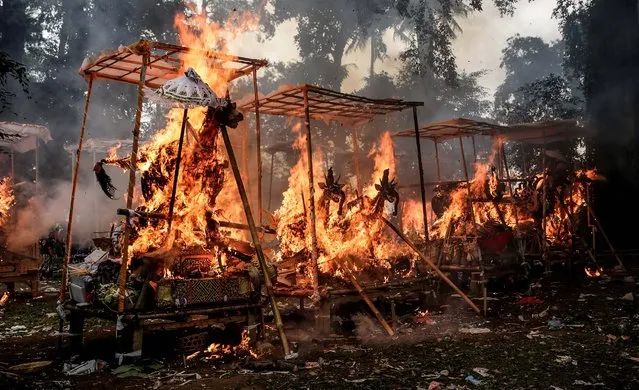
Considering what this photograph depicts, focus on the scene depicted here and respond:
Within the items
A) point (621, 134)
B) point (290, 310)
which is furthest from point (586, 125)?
point (290, 310)

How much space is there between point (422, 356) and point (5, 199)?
16770 mm

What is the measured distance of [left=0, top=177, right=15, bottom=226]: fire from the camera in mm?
15888

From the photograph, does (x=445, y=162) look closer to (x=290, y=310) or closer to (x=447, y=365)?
(x=290, y=310)

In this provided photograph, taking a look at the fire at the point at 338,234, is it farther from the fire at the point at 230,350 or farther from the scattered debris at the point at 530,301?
the scattered debris at the point at 530,301

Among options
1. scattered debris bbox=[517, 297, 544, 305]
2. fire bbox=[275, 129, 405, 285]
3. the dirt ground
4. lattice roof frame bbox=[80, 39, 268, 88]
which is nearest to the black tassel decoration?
lattice roof frame bbox=[80, 39, 268, 88]

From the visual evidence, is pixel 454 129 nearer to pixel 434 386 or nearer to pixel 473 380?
pixel 473 380

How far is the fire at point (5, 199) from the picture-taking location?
15.9 m

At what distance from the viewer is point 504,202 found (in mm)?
15555

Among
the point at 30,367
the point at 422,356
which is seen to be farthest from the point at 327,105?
the point at 30,367

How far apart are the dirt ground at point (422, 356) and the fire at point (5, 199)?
20.4 ft

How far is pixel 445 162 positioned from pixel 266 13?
19405mm

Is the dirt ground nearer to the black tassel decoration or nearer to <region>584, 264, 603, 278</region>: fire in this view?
the black tassel decoration

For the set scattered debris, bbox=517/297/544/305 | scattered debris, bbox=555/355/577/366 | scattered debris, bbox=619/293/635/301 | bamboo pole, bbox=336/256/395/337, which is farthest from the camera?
scattered debris, bbox=517/297/544/305

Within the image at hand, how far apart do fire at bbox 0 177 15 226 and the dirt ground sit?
6.22m
